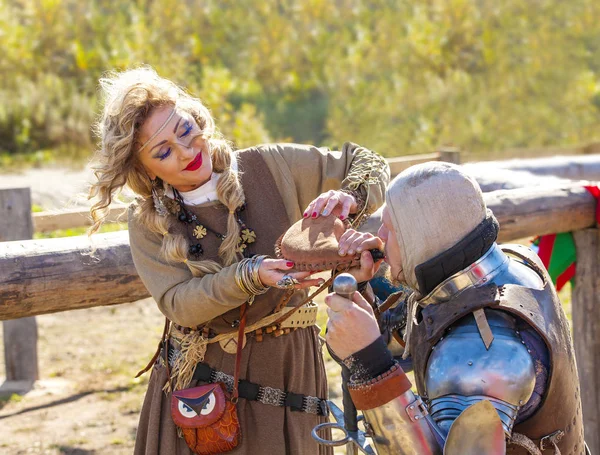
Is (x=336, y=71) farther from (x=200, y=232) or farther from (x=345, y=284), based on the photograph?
(x=345, y=284)

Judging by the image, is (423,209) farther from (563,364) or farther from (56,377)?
(56,377)

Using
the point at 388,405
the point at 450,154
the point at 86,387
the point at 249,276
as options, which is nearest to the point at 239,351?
the point at 249,276

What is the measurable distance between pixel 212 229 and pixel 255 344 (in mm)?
388

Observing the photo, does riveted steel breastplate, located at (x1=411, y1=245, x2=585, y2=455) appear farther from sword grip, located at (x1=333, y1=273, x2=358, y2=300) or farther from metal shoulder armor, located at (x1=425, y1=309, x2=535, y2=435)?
sword grip, located at (x1=333, y1=273, x2=358, y2=300)

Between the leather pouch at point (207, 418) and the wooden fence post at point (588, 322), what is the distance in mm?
2161

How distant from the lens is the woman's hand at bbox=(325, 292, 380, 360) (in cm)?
179

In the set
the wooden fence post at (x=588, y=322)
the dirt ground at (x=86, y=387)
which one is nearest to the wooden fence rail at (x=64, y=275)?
the dirt ground at (x=86, y=387)

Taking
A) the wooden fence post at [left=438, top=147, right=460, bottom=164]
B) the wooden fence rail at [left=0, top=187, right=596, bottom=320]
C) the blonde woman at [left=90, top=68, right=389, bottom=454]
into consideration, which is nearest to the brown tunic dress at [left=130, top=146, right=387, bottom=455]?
the blonde woman at [left=90, top=68, right=389, bottom=454]

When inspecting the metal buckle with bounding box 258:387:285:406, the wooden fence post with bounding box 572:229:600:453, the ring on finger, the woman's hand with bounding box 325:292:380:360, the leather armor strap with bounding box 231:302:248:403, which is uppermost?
the woman's hand with bounding box 325:292:380:360

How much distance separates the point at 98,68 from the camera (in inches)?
516

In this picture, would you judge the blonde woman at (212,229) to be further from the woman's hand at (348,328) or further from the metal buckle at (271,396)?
the woman's hand at (348,328)

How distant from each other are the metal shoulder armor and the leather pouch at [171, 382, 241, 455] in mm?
769

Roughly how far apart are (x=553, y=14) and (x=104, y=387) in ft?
35.4

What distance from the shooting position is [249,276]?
7.25 feet
